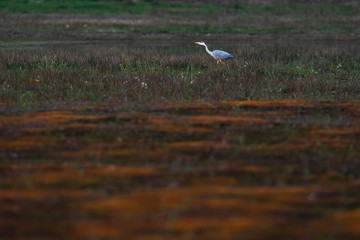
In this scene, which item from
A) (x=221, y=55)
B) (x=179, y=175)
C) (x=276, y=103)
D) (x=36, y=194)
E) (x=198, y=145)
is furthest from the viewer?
(x=221, y=55)

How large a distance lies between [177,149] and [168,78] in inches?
268

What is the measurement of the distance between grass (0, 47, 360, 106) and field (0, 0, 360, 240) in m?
0.05

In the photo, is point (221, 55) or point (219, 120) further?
point (221, 55)

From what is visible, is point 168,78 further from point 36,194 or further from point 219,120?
point 36,194

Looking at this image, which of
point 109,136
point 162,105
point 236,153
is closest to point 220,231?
point 236,153

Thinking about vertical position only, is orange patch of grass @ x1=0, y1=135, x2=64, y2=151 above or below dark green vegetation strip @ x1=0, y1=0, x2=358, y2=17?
above

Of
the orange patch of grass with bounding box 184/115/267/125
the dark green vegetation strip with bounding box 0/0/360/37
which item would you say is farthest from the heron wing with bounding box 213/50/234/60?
the dark green vegetation strip with bounding box 0/0/360/37

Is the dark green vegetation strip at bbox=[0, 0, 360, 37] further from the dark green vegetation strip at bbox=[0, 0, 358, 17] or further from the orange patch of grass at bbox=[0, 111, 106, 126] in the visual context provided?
the orange patch of grass at bbox=[0, 111, 106, 126]

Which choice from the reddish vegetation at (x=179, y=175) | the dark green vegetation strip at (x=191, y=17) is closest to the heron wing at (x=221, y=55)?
the reddish vegetation at (x=179, y=175)

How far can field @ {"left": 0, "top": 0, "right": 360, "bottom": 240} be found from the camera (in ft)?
16.6

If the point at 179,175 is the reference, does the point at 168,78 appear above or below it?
below

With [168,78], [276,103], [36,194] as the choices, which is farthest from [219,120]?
[168,78]

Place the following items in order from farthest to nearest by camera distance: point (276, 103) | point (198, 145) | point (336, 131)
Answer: point (276, 103) → point (336, 131) → point (198, 145)

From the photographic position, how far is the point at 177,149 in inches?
296
